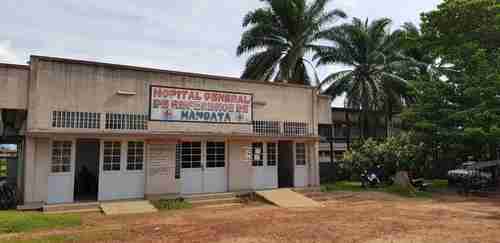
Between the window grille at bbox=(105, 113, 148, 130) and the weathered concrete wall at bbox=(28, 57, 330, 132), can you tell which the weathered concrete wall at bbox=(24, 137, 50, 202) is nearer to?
the weathered concrete wall at bbox=(28, 57, 330, 132)

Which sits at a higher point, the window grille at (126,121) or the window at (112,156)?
the window grille at (126,121)

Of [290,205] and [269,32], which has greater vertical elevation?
[269,32]

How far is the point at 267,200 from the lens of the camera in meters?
13.7

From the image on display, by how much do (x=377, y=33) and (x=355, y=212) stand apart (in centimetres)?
1632

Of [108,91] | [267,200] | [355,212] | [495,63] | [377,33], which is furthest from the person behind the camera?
[377,33]

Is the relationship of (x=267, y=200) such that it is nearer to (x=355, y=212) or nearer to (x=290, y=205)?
(x=290, y=205)

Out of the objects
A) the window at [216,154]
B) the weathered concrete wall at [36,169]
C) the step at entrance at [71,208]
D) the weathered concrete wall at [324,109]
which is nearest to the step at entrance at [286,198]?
the window at [216,154]

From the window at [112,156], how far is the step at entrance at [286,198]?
5.45 metres

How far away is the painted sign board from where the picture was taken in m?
13.3

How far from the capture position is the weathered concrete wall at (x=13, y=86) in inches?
432

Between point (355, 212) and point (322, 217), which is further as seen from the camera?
point (355, 212)

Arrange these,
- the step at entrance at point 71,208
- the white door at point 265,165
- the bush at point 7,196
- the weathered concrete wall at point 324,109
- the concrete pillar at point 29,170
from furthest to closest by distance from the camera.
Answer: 1. the weathered concrete wall at point 324,109
2. the white door at point 265,165
3. the concrete pillar at point 29,170
4. the step at entrance at point 71,208
5. the bush at point 7,196

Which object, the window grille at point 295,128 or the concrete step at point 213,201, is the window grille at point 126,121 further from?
the window grille at point 295,128

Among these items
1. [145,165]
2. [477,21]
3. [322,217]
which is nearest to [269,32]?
[477,21]
